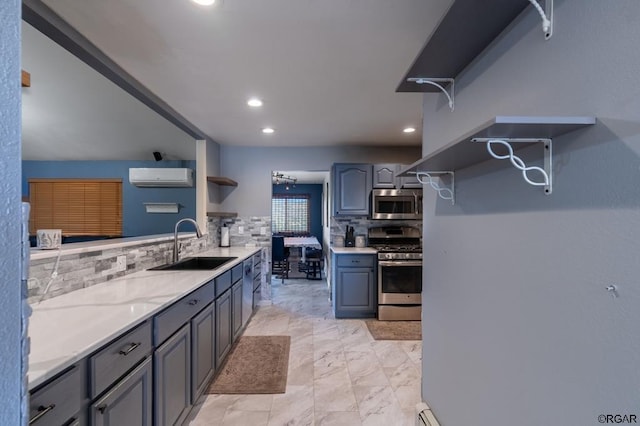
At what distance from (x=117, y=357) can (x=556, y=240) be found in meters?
1.60

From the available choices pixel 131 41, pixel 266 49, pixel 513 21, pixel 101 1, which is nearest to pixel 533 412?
pixel 513 21

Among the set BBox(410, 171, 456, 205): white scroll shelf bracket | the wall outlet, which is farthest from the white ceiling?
the wall outlet

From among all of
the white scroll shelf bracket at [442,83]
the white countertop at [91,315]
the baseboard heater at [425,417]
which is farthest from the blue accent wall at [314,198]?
the white scroll shelf bracket at [442,83]

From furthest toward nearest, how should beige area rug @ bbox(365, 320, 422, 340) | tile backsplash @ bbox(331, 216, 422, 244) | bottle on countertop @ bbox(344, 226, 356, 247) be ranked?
tile backsplash @ bbox(331, 216, 422, 244) → bottle on countertop @ bbox(344, 226, 356, 247) → beige area rug @ bbox(365, 320, 422, 340)

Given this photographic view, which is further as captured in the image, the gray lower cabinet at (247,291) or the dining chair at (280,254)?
the dining chair at (280,254)

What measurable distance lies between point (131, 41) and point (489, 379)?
2529 millimetres

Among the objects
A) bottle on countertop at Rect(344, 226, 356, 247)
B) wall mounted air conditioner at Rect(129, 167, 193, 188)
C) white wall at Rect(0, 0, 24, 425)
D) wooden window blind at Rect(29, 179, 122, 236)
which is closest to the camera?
white wall at Rect(0, 0, 24, 425)

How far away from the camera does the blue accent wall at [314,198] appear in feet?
31.6

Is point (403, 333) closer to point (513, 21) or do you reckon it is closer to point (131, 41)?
point (513, 21)

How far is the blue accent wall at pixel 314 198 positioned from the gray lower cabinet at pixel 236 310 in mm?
6464

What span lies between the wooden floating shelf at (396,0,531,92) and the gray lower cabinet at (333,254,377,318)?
2816 mm

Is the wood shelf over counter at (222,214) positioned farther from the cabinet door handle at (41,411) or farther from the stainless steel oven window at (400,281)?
the cabinet door handle at (41,411)

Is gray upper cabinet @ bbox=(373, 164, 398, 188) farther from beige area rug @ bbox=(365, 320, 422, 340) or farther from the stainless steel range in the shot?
beige area rug @ bbox=(365, 320, 422, 340)

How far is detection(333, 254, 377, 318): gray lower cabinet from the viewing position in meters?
3.94
